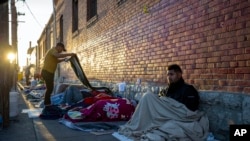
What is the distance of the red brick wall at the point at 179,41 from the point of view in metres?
4.15

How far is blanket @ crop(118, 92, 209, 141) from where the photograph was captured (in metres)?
4.29

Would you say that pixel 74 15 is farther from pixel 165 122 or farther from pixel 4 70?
pixel 165 122

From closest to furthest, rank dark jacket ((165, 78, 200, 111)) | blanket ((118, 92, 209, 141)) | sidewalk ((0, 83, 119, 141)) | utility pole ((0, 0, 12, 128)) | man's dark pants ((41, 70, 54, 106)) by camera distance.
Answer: blanket ((118, 92, 209, 141)), dark jacket ((165, 78, 200, 111)), sidewalk ((0, 83, 119, 141)), utility pole ((0, 0, 12, 128)), man's dark pants ((41, 70, 54, 106))

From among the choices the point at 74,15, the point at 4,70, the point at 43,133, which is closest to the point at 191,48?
the point at 43,133

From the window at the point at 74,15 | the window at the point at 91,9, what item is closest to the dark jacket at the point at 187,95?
the window at the point at 91,9

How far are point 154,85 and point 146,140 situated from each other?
7.56 ft

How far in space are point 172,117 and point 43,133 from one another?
229cm

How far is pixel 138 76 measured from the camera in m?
7.33

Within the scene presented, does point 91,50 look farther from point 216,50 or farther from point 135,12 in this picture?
point 216,50

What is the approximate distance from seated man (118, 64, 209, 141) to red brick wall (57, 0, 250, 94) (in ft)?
1.06

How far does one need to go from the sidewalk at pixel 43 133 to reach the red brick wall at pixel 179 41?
1866mm

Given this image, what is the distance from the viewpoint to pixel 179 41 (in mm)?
5516

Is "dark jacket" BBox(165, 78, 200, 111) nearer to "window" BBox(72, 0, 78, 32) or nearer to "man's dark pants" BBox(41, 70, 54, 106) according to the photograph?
"man's dark pants" BBox(41, 70, 54, 106)

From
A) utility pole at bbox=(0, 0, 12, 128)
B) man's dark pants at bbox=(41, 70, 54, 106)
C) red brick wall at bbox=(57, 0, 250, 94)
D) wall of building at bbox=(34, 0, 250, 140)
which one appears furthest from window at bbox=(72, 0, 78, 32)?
utility pole at bbox=(0, 0, 12, 128)
